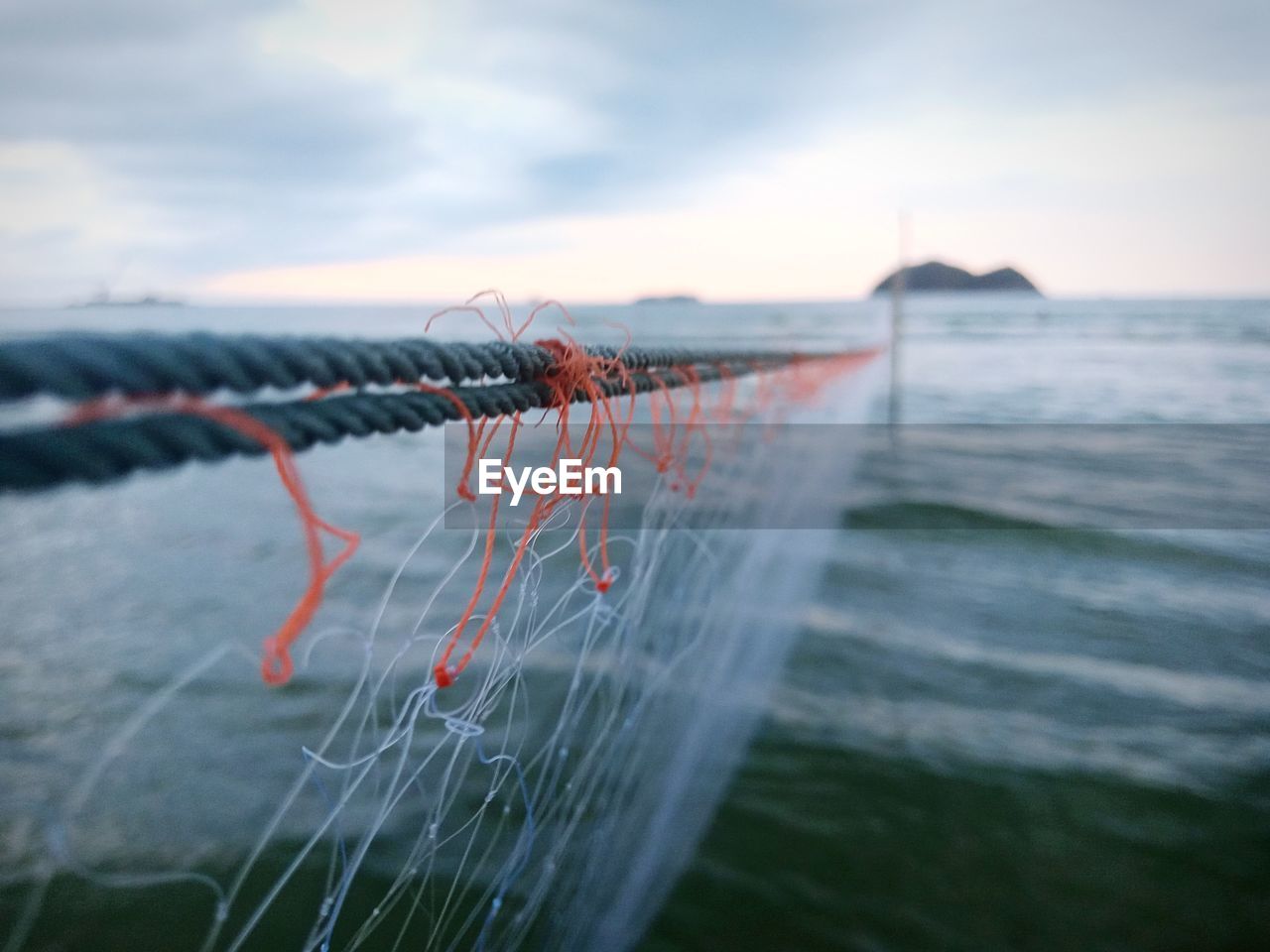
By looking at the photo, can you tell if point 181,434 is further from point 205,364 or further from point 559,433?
point 559,433

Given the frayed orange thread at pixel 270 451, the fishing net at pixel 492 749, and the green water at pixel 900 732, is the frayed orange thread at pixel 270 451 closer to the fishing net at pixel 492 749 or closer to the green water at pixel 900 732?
the fishing net at pixel 492 749

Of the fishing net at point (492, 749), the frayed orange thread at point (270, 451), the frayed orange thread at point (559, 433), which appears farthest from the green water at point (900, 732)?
the frayed orange thread at point (559, 433)

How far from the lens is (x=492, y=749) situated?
2217 millimetres

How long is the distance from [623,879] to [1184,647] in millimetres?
3362

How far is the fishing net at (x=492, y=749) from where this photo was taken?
44.2 inches

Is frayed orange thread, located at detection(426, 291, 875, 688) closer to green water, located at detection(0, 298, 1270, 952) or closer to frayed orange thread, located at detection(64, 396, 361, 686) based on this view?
frayed orange thread, located at detection(64, 396, 361, 686)

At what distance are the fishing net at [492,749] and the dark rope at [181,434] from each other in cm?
2

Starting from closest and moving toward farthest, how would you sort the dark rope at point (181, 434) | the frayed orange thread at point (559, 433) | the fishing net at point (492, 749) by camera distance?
the dark rope at point (181, 434) → the frayed orange thread at point (559, 433) → the fishing net at point (492, 749)

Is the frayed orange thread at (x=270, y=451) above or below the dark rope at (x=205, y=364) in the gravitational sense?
below

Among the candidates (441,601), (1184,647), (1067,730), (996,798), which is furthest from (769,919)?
(1184,647)

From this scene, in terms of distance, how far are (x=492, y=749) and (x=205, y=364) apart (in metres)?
1.82

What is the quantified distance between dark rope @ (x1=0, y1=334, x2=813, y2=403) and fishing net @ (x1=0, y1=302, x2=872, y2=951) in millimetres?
32

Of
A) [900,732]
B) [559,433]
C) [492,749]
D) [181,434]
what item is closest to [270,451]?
[181,434]

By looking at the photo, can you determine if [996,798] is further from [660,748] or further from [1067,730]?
[660,748]
